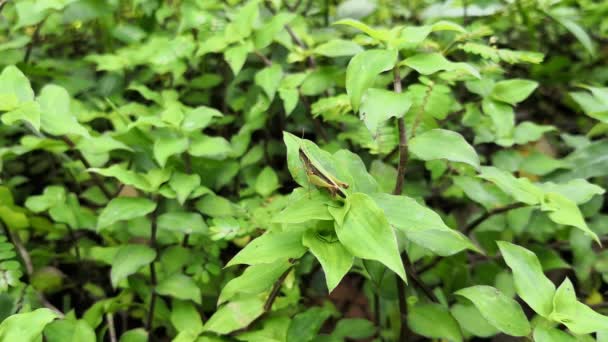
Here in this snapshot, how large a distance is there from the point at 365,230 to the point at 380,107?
28 cm

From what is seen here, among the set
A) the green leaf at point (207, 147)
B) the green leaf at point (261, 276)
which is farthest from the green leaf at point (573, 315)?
the green leaf at point (207, 147)

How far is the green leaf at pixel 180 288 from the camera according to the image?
1.34 m

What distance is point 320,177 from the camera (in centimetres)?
95

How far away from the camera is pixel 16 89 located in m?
1.31

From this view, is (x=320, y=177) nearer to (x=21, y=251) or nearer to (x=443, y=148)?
(x=443, y=148)

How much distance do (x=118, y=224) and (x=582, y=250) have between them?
1.30 metres

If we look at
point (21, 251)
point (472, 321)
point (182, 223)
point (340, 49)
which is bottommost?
point (472, 321)

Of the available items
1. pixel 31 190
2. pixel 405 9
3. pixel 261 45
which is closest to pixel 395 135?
pixel 261 45

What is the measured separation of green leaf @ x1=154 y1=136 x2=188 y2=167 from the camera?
53.2 inches

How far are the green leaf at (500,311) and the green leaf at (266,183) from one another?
0.66 m

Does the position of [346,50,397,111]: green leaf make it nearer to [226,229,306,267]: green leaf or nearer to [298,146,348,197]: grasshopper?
[298,146,348,197]: grasshopper

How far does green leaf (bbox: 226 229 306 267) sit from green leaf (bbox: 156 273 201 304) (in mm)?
420

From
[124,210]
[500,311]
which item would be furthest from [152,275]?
[500,311]

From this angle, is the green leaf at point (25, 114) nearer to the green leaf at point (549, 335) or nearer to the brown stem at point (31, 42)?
the brown stem at point (31, 42)
